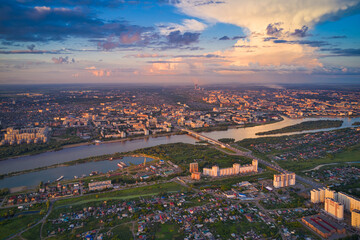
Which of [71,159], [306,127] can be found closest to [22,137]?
[71,159]

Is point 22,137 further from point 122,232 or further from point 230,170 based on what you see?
point 230,170

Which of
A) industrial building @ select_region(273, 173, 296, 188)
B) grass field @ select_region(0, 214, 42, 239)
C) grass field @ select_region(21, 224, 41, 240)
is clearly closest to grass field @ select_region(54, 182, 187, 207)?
grass field @ select_region(0, 214, 42, 239)

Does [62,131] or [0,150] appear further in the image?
[62,131]

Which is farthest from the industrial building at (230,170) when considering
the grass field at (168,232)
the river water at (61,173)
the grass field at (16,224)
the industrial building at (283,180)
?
the grass field at (16,224)

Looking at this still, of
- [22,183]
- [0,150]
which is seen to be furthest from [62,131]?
[22,183]

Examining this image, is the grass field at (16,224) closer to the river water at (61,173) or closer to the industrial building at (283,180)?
the river water at (61,173)

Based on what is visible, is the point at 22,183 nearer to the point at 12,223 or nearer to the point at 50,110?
the point at 12,223
